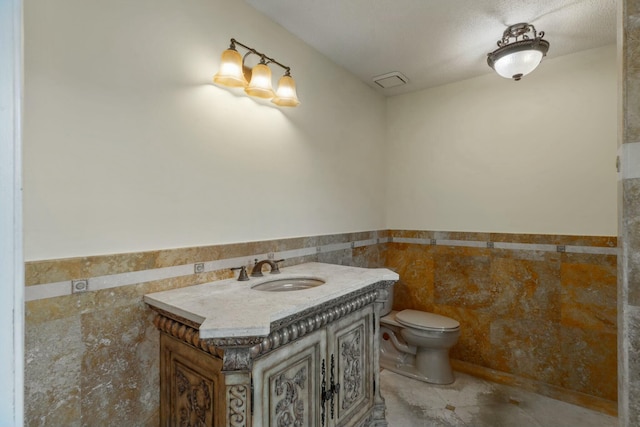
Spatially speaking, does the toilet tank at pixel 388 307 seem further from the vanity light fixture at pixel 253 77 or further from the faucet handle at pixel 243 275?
the vanity light fixture at pixel 253 77

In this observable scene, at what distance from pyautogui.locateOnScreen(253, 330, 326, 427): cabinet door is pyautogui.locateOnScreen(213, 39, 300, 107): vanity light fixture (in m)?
1.29

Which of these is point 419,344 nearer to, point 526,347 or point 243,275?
point 526,347

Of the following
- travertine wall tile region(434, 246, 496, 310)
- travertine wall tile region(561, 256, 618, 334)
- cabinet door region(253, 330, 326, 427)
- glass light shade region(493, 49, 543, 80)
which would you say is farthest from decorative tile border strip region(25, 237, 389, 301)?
travertine wall tile region(561, 256, 618, 334)

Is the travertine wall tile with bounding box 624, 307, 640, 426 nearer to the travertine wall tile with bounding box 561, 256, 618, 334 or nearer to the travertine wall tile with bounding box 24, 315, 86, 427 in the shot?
the travertine wall tile with bounding box 561, 256, 618, 334

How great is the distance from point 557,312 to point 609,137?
1.34m

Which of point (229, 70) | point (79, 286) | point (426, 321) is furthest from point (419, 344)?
point (229, 70)

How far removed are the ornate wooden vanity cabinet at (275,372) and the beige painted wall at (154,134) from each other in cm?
47

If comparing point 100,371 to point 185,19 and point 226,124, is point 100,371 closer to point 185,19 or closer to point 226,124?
point 226,124

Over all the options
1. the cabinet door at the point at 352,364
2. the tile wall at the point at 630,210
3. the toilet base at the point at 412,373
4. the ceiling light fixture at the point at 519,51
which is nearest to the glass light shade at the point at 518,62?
the ceiling light fixture at the point at 519,51

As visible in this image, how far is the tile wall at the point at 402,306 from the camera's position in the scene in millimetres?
1007

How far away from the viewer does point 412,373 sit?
7.66 feet

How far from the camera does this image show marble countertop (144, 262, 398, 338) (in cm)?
90

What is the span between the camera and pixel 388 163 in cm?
301

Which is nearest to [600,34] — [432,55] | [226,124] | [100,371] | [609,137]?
[609,137]
